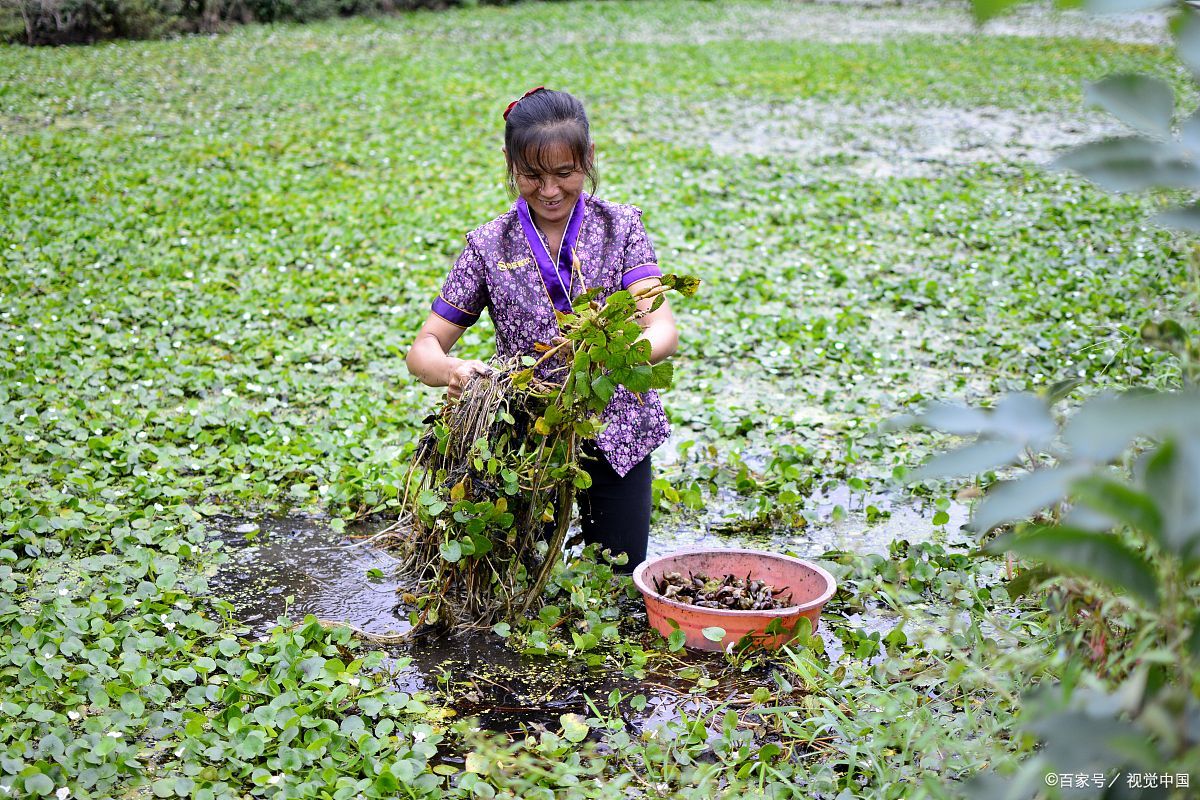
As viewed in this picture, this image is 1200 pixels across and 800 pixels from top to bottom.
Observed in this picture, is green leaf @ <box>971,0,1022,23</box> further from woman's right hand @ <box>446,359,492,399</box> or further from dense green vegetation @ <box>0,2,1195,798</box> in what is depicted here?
woman's right hand @ <box>446,359,492,399</box>

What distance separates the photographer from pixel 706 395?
4.57 metres

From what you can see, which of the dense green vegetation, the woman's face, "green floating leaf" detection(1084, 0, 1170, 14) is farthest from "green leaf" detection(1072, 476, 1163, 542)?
the woman's face

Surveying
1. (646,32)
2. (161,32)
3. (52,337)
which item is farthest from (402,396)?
(646,32)

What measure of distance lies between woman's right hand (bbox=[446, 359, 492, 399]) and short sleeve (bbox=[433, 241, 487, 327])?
0.22 metres

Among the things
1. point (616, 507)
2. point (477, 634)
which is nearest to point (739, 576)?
point (616, 507)

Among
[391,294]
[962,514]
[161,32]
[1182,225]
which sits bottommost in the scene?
[962,514]

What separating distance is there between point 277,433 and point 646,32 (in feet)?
51.3

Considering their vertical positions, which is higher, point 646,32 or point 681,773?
point 646,32

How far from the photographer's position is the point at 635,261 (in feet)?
9.29

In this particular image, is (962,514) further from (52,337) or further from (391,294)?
(52,337)

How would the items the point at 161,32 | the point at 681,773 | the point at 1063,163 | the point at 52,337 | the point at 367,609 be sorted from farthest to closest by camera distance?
the point at 161,32
the point at 52,337
the point at 367,609
the point at 681,773
the point at 1063,163

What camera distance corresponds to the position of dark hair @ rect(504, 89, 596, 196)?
2.59 m

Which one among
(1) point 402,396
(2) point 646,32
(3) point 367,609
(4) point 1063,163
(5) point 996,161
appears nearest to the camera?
(4) point 1063,163

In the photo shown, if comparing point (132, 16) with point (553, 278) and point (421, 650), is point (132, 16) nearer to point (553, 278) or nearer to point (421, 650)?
point (553, 278)
